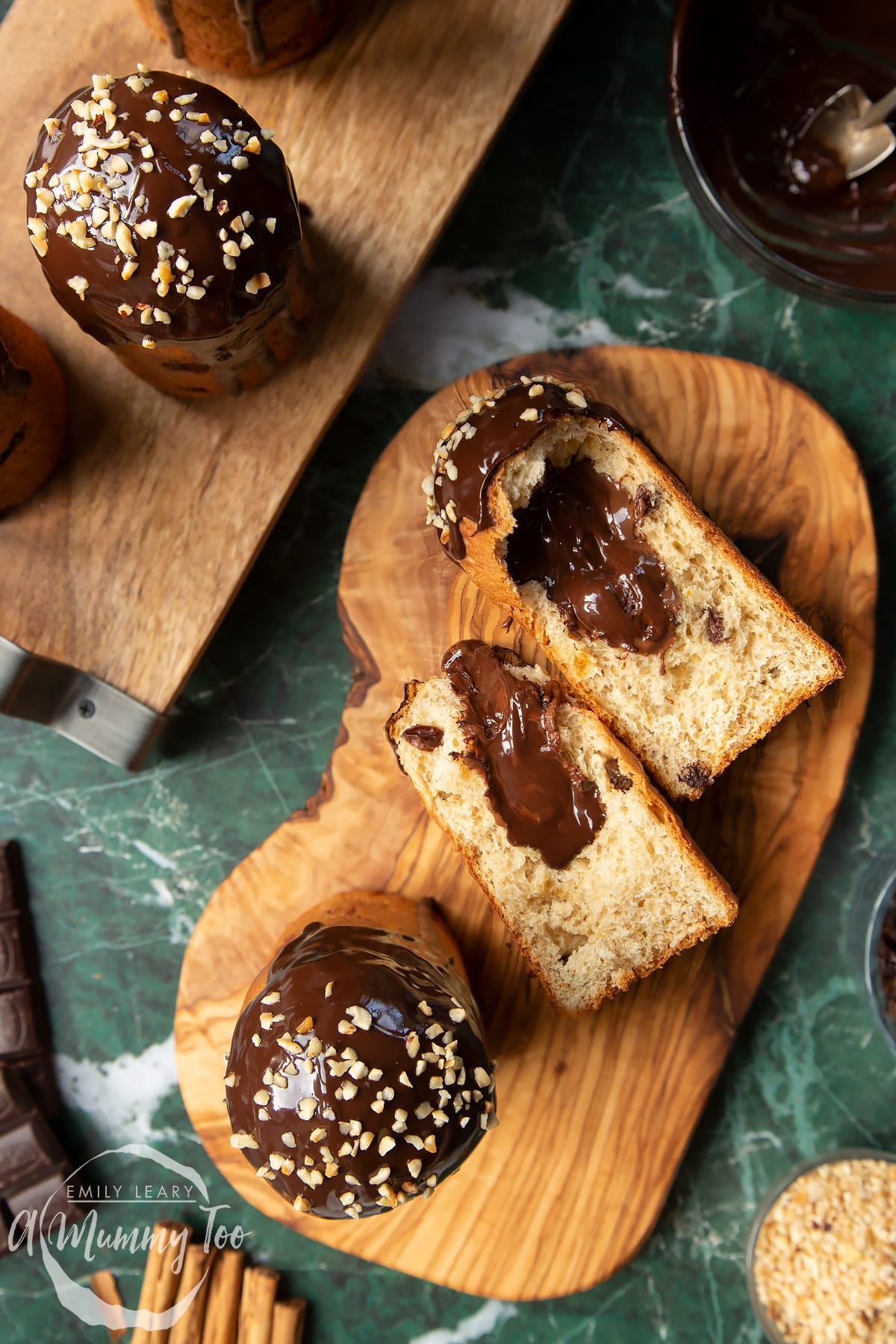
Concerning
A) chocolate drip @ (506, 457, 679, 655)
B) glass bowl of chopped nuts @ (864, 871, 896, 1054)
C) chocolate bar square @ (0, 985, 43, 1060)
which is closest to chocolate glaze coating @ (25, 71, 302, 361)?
chocolate drip @ (506, 457, 679, 655)

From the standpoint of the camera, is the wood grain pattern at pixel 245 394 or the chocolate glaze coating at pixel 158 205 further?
the wood grain pattern at pixel 245 394

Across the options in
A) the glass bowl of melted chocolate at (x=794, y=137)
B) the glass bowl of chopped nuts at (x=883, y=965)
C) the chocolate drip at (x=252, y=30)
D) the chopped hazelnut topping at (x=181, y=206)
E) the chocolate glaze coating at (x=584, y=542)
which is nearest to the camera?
the chopped hazelnut topping at (x=181, y=206)

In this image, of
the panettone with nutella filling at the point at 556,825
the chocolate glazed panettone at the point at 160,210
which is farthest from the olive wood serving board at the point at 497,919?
the chocolate glazed panettone at the point at 160,210

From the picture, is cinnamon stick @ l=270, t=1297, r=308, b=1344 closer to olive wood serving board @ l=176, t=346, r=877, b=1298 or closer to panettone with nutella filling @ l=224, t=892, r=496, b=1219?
olive wood serving board @ l=176, t=346, r=877, b=1298

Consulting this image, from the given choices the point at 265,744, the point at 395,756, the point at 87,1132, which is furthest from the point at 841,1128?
the point at 87,1132

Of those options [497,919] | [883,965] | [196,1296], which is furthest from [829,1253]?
[196,1296]

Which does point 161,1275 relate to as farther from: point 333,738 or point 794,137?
point 794,137

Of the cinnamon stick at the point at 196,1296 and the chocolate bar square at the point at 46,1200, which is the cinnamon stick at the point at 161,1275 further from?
the chocolate bar square at the point at 46,1200
